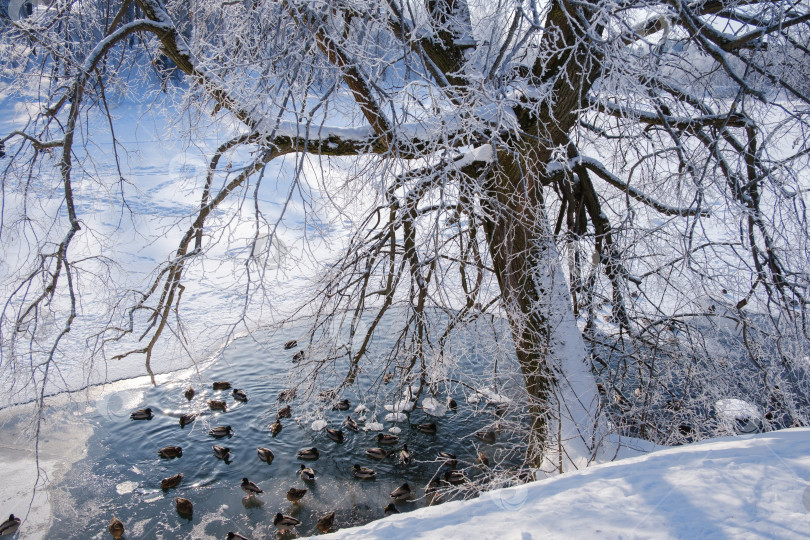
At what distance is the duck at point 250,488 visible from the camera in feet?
17.5

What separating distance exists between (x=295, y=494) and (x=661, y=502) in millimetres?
4145

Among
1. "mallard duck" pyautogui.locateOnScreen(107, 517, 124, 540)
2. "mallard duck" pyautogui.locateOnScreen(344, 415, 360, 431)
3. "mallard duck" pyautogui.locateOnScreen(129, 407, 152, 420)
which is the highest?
"mallard duck" pyautogui.locateOnScreen(129, 407, 152, 420)

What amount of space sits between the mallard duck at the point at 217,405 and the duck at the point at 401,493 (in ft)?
9.10

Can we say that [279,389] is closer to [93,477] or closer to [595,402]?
[93,477]

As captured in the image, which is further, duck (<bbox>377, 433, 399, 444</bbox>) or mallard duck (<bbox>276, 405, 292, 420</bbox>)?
mallard duck (<bbox>276, 405, 292, 420</bbox>)

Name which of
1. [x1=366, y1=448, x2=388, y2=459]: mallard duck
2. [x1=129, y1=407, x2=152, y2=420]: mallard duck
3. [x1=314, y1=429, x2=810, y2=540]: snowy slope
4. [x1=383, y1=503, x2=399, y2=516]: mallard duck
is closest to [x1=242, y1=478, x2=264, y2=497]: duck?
[x1=366, y1=448, x2=388, y2=459]: mallard duck

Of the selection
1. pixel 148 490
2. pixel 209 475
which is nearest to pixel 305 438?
pixel 209 475

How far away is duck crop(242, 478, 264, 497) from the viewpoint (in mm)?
5320

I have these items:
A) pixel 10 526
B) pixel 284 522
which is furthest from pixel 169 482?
pixel 284 522

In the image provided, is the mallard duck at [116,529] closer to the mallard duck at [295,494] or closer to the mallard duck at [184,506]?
the mallard duck at [184,506]

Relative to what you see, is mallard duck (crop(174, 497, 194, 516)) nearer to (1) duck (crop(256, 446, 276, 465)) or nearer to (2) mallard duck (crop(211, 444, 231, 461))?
(2) mallard duck (crop(211, 444, 231, 461))

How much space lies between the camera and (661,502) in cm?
199

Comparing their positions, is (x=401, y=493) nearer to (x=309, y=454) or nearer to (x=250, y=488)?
(x=309, y=454)

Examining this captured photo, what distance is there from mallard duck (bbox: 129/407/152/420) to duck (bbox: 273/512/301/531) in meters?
2.82
